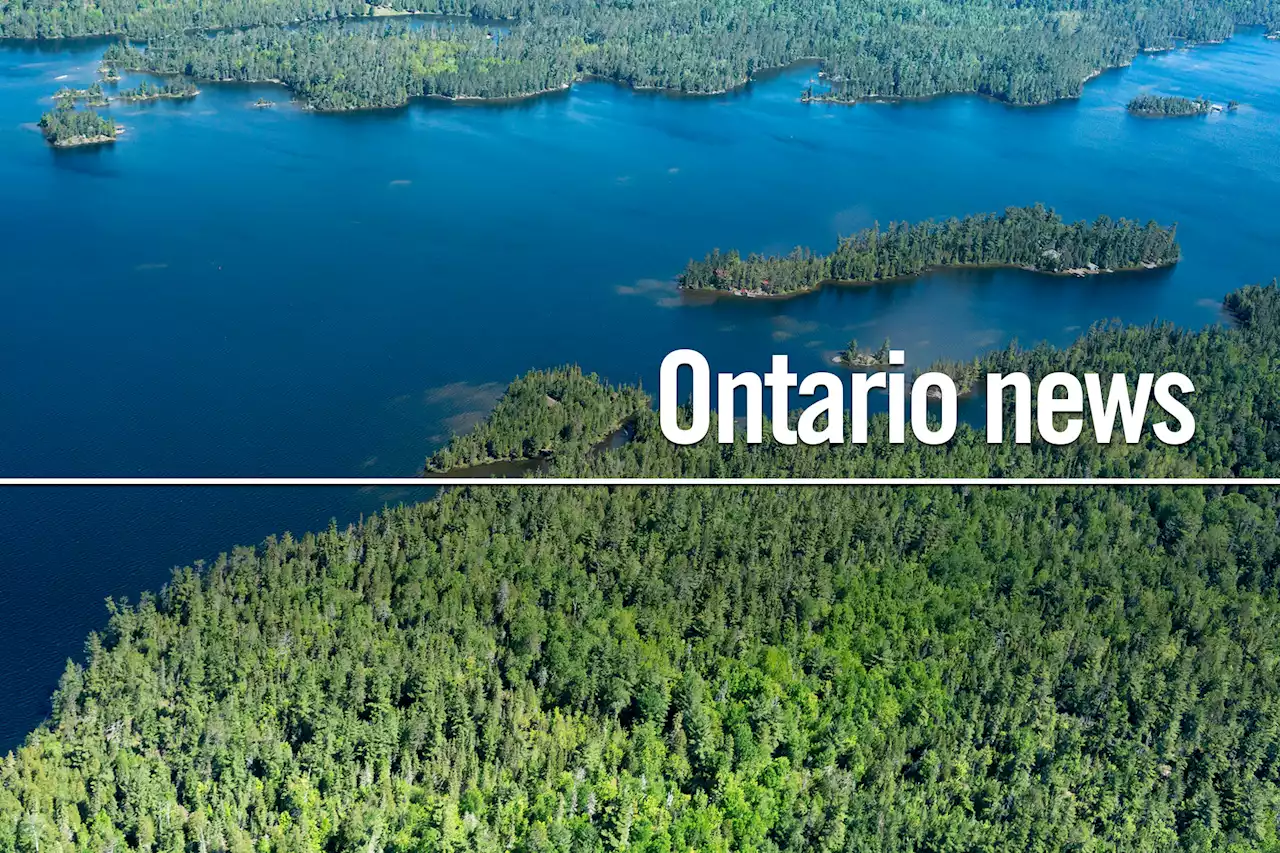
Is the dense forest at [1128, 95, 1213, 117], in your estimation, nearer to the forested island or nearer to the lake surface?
the lake surface

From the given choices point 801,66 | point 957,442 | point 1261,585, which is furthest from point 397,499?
point 801,66

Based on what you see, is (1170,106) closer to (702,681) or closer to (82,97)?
(82,97)

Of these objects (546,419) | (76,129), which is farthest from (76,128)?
(546,419)

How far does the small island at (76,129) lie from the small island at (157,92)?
7887mm

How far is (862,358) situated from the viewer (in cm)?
5547

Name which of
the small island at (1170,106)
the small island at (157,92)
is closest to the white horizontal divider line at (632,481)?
the small island at (157,92)

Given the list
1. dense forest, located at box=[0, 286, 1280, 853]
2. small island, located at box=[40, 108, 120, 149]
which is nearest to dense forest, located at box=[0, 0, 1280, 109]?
small island, located at box=[40, 108, 120, 149]

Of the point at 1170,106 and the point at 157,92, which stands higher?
the point at 157,92

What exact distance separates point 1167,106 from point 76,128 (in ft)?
241

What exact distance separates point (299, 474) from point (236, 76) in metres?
57.3

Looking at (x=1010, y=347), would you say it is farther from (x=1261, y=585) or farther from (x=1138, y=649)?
(x=1138, y=649)

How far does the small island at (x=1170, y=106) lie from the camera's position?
97.2m

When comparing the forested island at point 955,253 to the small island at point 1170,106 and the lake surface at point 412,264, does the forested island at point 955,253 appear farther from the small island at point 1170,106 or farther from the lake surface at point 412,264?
the small island at point 1170,106

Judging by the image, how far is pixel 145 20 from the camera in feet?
338
